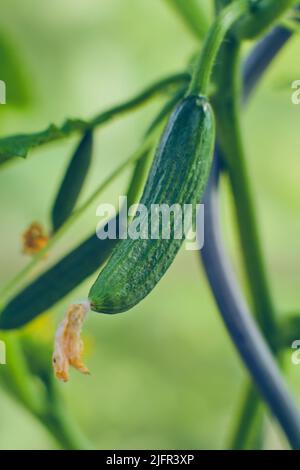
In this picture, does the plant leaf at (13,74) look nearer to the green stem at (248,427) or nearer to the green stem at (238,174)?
the green stem at (238,174)

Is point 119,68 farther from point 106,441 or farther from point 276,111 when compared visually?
point 106,441

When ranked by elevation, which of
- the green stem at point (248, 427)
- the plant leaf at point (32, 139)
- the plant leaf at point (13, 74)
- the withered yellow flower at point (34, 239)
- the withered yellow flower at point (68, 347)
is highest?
the plant leaf at point (13, 74)

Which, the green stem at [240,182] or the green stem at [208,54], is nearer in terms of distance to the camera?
the green stem at [208,54]

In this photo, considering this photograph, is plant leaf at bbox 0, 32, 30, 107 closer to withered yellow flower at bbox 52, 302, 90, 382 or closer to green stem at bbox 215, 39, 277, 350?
green stem at bbox 215, 39, 277, 350

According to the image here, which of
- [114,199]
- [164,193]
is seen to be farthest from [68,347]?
[114,199]

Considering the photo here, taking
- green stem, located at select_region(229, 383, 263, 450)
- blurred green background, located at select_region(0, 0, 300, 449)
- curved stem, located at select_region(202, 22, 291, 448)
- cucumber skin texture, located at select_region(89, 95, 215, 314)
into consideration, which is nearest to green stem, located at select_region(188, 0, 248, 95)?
cucumber skin texture, located at select_region(89, 95, 215, 314)

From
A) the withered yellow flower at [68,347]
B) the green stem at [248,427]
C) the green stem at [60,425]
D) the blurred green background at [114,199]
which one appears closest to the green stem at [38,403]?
the green stem at [60,425]

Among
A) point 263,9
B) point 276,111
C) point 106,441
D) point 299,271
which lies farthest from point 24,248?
point 276,111
